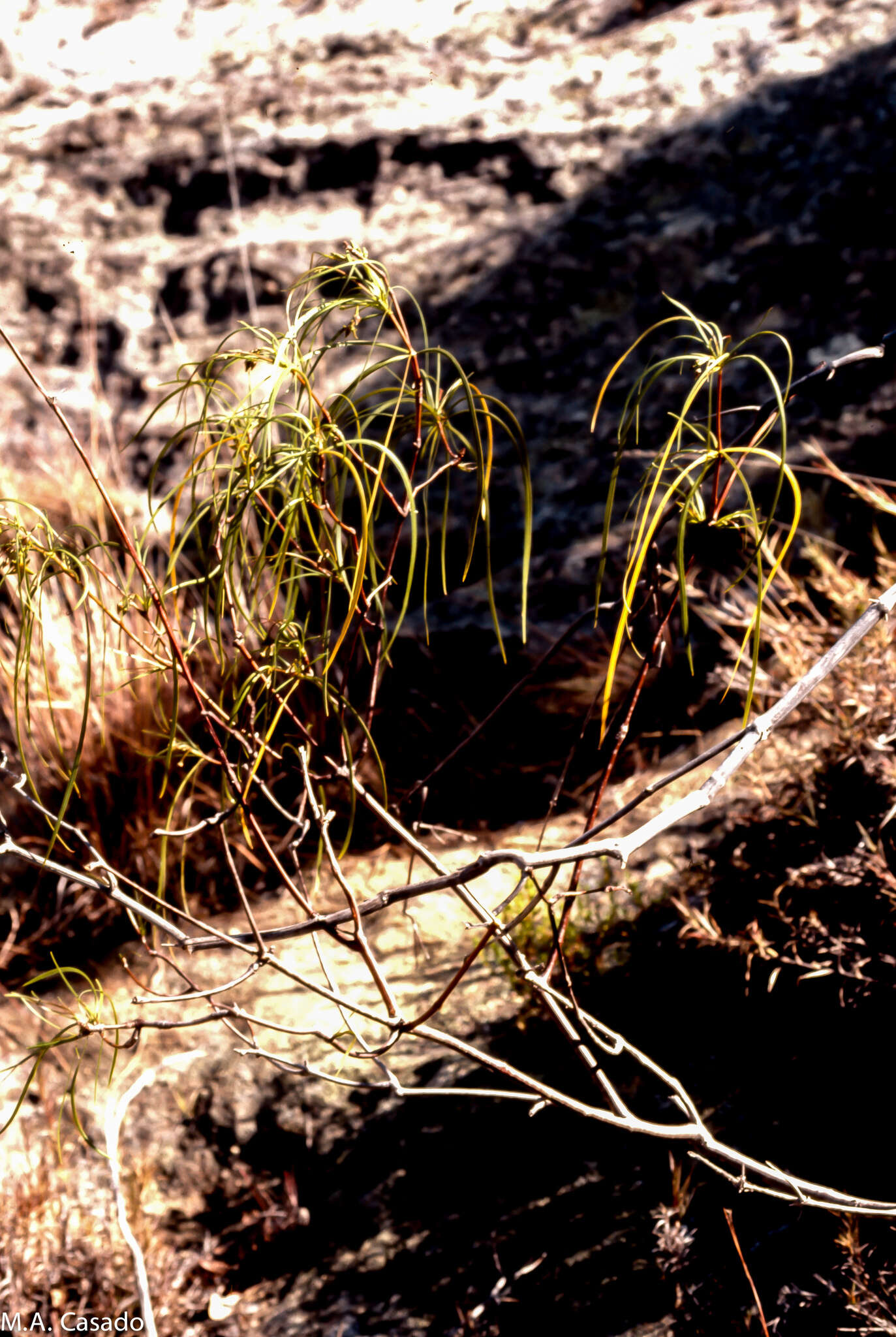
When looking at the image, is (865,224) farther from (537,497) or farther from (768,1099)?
(768,1099)

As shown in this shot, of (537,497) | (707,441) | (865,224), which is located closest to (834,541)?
(537,497)

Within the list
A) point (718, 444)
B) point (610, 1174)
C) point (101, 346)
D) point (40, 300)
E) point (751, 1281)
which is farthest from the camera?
point (40, 300)


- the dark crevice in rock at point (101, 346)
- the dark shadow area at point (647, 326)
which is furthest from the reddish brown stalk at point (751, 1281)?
the dark crevice in rock at point (101, 346)

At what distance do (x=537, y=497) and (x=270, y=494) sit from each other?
1502 millimetres

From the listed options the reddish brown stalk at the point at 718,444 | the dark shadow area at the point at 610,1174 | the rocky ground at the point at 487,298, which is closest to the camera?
the reddish brown stalk at the point at 718,444

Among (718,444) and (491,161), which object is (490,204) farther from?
(718,444)

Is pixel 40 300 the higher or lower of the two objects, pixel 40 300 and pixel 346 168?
the lower

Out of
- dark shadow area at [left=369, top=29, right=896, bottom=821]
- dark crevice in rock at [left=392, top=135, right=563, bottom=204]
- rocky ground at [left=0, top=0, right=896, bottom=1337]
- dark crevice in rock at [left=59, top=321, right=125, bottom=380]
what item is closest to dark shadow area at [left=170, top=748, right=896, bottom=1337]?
rocky ground at [left=0, top=0, right=896, bottom=1337]

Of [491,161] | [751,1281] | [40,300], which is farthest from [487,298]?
[751,1281]

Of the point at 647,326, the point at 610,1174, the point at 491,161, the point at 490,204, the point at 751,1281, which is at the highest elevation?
the point at 491,161

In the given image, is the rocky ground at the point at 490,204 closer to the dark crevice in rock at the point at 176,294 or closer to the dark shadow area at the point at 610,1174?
the dark crevice in rock at the point at 176,294

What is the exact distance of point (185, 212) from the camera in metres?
3.82

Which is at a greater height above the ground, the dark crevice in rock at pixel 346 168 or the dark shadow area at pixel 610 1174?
the dark crevice in rock at pixel 346 168

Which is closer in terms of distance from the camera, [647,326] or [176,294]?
[647,326]
